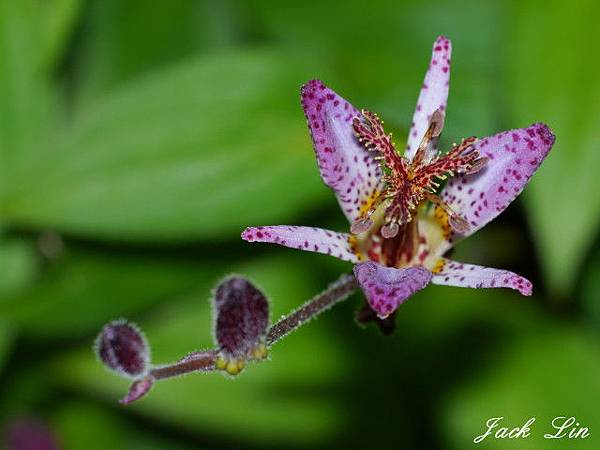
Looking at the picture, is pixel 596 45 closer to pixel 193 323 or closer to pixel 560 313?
pixel 560 313

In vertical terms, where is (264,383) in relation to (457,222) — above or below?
above

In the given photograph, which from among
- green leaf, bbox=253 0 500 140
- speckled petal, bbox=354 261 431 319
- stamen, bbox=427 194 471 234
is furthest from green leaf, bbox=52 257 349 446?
speckled petal, bbox=354 261 431 319

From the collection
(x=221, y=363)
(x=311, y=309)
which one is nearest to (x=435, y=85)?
(x=311, y=309)

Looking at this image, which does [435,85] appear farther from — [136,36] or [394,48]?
[136,36]

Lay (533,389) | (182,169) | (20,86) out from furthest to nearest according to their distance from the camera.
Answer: (20,86), (533,389), (182,169)

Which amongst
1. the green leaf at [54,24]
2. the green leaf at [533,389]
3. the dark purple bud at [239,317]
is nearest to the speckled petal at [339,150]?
the dark purple bud at [239,317]
